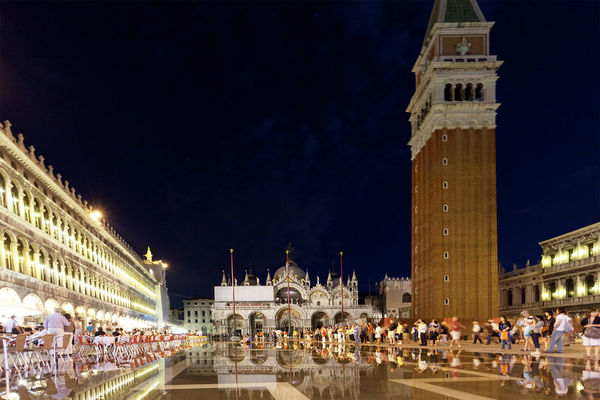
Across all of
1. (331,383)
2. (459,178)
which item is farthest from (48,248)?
(459,178)

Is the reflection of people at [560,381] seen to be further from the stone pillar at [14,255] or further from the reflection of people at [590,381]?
the stone pillar at [14,255]

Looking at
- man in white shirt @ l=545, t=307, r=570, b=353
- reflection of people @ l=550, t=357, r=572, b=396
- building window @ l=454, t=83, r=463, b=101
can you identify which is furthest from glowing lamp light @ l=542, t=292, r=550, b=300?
reflection of people @ l=550, t=357, r=572, b=396

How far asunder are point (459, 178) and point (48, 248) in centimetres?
3989

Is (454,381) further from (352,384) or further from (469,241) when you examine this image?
(469,241)

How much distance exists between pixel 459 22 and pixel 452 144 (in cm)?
1491

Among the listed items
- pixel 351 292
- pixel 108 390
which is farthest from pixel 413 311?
pixel 108 390

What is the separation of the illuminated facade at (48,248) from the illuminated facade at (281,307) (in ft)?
88.4

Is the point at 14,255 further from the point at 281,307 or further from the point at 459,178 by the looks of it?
the point at 281,307

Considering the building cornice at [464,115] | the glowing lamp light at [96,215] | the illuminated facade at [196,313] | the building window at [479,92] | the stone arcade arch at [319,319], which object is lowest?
the illuminated facade at [196,313]

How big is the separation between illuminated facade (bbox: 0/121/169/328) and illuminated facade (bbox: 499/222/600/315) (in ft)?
161

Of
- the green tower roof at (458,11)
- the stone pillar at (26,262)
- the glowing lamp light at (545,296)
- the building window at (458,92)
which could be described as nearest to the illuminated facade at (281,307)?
the glowing lamp light at (545,296)

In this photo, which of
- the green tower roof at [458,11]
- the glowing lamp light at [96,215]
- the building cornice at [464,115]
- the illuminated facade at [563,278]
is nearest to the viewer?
the glowing lamp light at [96,215]

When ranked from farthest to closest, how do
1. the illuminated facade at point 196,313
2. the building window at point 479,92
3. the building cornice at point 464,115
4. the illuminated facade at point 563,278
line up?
the illuminated facade at point 196,313 → the building window at point 479,92 → the building cornice at point 464,115 → the illuminated facade at point 563,278

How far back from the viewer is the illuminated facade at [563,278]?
50875mm
